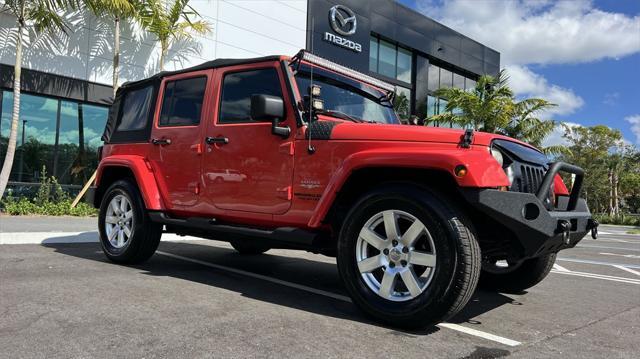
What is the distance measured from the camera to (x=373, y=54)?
78.5ft

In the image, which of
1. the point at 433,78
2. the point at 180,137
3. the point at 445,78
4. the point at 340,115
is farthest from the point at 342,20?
the point at 340,115

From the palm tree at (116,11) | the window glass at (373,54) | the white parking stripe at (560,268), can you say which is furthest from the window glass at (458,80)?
the white parking stripe at (560,268)

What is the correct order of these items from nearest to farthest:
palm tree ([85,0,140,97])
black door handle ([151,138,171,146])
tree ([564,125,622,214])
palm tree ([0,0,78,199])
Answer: black door handle ([151,138,171,146])
palm tree ([0,0,78,199])
palm tree ([85,0,140,97])
tree ([564,125,622,214])

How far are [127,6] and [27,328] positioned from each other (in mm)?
10994

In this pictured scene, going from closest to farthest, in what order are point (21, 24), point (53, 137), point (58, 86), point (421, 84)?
point (21, 24) → point (58, 86) → point (53, 137) → point (421, 84)

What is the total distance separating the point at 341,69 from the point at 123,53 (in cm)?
1164

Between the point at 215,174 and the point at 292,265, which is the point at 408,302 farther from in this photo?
the point at 292,265

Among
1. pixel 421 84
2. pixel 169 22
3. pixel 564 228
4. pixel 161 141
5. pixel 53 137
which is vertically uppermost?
pixel 421 84

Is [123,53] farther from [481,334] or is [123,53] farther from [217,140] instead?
Result: [481,334]

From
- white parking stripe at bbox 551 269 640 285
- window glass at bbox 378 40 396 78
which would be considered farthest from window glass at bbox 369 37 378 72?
white parking stripe at bbox 551 269 640 285

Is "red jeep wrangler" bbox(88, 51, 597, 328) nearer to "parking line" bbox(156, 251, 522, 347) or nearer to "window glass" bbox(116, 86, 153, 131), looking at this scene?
"window glass" bbox(116, 86, 153, 131)

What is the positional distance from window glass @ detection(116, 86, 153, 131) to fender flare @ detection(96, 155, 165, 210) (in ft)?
1.37

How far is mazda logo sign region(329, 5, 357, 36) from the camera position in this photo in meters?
20.8

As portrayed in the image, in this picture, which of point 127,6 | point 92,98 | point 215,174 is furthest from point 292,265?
point 92,98
